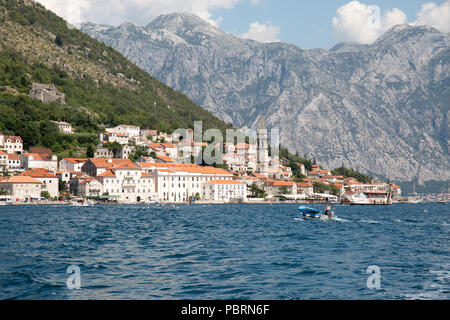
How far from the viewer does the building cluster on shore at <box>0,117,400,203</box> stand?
121 metres

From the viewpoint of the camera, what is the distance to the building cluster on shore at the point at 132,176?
120562mm

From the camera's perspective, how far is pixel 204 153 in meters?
168

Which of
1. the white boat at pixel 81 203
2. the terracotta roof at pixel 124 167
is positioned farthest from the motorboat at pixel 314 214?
the terracotta roof at pixel 124 167

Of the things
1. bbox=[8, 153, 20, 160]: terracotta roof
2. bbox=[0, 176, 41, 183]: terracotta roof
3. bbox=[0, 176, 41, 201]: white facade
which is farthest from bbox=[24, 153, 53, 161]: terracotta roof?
bbox=[0, 176, 41, 201]: white facade

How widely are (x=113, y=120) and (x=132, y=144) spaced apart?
1947 cm

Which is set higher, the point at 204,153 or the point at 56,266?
the point at 204,153

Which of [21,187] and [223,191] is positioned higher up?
[21,187]

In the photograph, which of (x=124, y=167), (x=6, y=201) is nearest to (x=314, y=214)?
(x=6, y=201)

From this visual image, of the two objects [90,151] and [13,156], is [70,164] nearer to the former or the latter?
[90,151]

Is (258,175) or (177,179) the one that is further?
(258,175)

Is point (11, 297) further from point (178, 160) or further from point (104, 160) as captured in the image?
→ point (178, 160)

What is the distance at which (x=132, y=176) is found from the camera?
5079 inches

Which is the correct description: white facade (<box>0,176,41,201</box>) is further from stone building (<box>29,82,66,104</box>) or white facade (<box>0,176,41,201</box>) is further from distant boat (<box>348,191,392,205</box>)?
distant boat (<box>348,191,392,205</box>)
